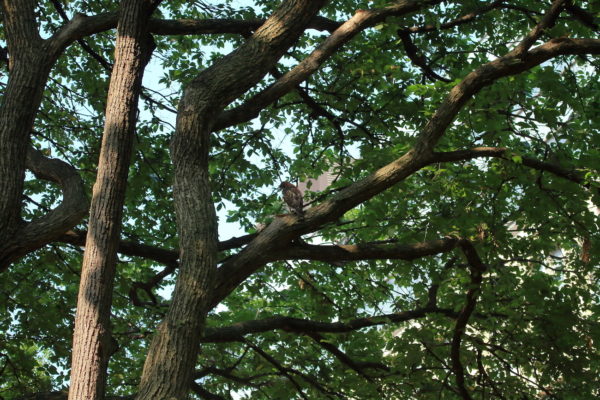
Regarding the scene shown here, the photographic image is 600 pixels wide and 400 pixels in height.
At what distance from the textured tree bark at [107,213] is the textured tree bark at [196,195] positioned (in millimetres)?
557

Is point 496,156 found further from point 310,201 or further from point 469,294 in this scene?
point 310,201

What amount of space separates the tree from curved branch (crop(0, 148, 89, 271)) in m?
0.02


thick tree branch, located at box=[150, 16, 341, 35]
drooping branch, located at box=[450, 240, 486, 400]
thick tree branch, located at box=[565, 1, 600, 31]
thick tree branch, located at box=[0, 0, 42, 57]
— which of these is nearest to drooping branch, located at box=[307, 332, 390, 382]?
drooping branch, located at box=[450, 240, 486, 400]

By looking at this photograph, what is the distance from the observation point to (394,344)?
806 centimetres

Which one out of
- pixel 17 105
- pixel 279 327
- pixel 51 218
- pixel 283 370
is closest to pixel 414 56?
pixel 279 327

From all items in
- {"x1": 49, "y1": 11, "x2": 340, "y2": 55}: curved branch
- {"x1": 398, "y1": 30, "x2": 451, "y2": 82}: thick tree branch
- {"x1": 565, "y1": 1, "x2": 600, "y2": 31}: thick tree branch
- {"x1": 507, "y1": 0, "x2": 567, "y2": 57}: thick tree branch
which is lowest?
{"x1": 507, "y1": 0, "x2": 567, "y2": 57}: thick tree branch

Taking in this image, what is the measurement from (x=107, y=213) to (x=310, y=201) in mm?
4207

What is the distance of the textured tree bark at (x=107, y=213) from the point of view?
4.82 meters

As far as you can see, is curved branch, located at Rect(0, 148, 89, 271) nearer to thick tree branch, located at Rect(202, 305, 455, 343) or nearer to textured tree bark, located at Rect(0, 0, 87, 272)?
textured tree bark, located at Rect(0, 0, 87, 272)

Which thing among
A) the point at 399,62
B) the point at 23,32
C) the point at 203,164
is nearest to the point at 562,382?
the point at 399,62

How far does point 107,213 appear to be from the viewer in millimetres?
5352

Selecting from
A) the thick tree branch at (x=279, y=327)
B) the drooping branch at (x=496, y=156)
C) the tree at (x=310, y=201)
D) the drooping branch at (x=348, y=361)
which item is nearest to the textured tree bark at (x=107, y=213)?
the tree at (x=310, y=201)

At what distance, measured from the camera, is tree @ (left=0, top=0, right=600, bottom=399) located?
5.36 meters

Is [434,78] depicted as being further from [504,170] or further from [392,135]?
[504,170]
